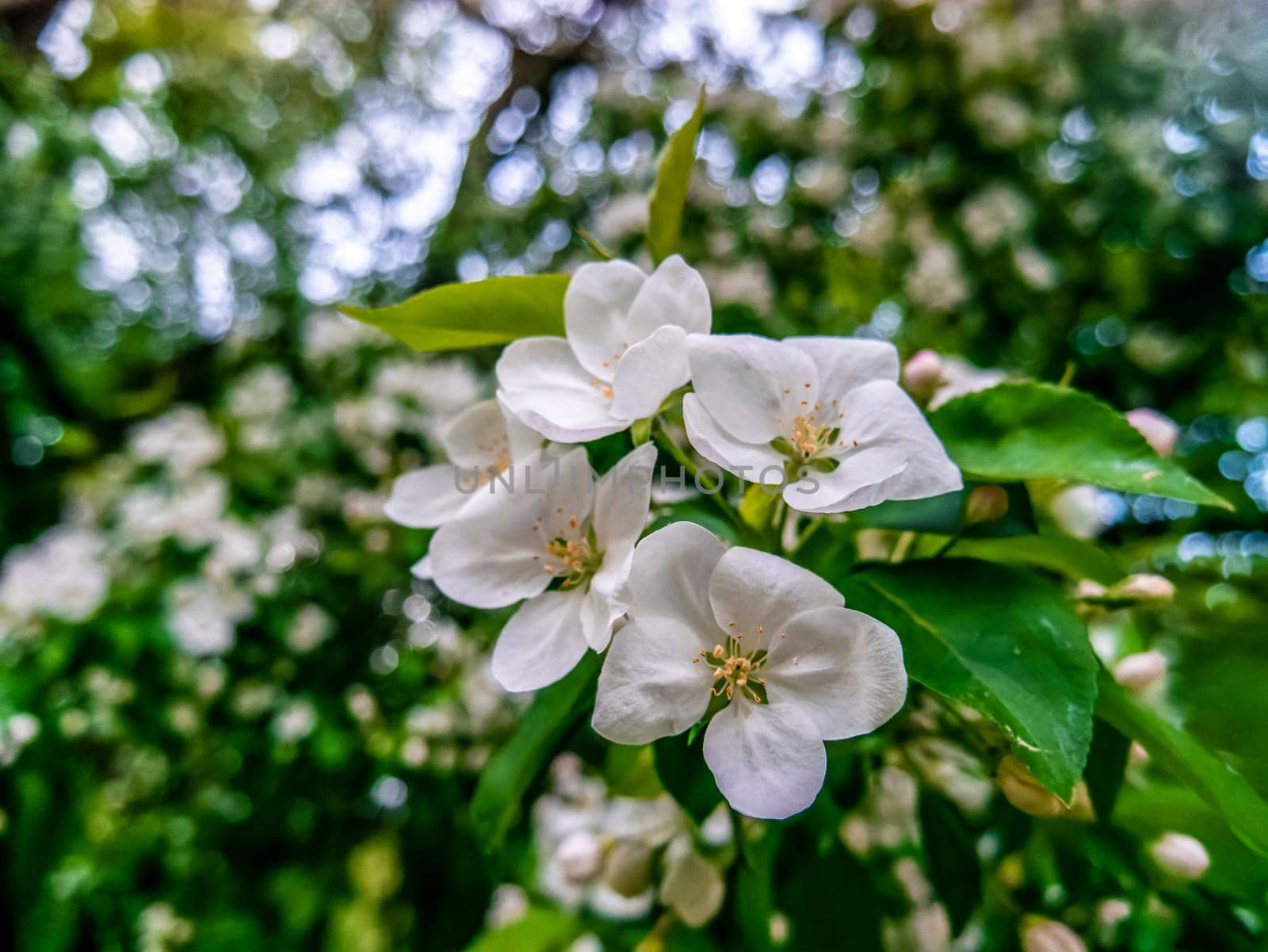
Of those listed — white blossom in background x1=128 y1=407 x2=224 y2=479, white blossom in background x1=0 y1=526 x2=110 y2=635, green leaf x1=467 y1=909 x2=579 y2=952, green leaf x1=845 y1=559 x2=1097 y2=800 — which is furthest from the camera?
white blossom in background x1=128 y1=407 x2=224 y2=479

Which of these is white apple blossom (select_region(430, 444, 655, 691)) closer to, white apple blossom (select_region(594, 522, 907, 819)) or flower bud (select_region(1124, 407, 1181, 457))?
white apple blossom (select_region(594, 522, 907, 819))

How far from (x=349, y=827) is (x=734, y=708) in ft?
4.79

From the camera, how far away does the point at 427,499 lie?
645mm

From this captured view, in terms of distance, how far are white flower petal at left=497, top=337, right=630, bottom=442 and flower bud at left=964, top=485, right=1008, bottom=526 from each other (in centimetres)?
27

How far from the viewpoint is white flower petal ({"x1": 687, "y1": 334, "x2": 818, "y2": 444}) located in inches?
19.2

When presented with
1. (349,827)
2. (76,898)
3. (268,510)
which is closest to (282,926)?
(349,827)

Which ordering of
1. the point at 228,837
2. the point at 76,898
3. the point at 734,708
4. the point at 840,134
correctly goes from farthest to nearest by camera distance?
1. the point at 840,134
2. the point at 228,837
3. the point at 76,898
4. the point at 734,708

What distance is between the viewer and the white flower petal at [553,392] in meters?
0.51

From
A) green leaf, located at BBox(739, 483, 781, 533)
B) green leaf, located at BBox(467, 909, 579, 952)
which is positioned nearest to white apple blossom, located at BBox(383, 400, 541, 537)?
green leaf, located at BBox(739, 483, 781, 533)

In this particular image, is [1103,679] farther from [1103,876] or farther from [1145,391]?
[1145,391]

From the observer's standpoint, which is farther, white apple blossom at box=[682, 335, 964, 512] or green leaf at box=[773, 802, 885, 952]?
green leaf at box=[773, 802, 885, 952]

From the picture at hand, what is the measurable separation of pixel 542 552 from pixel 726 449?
17 centimetres

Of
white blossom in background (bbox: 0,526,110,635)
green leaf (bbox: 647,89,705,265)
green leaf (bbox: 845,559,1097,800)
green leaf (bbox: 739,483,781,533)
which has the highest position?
green leaf (bbox: 647,89,705,265)

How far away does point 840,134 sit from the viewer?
1914 mm
